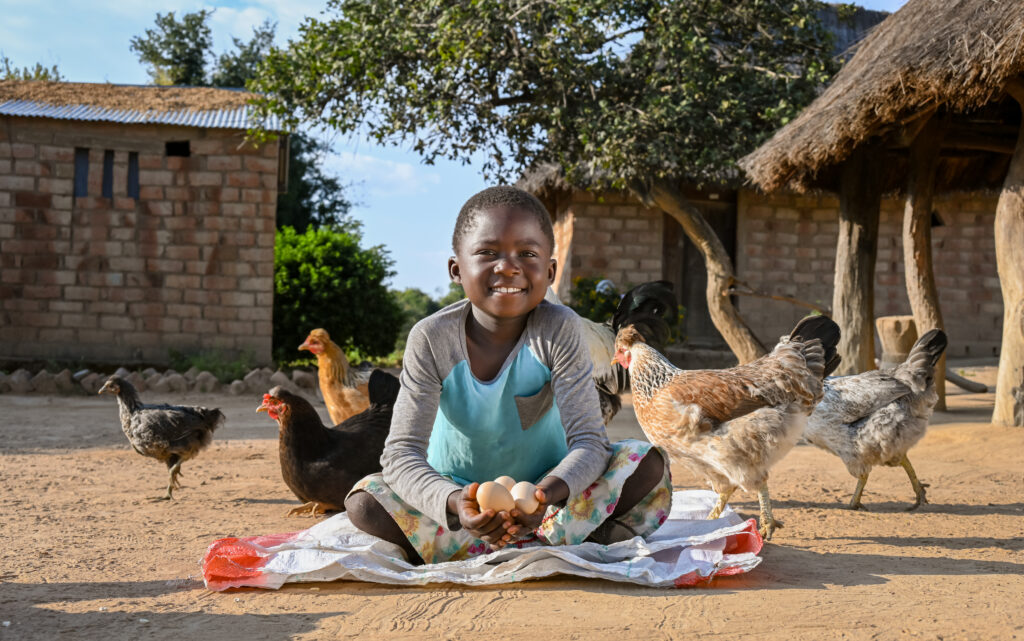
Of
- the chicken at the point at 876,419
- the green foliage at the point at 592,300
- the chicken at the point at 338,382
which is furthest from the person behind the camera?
the green foliage at the point at 592,300

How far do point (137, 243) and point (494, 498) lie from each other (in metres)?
12.0

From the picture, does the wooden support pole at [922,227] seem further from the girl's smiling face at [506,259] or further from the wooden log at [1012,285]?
the girl's smiling face at [506,259]

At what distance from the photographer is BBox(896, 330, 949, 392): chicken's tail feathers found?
5414mm

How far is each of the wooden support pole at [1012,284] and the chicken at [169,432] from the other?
6.57 m

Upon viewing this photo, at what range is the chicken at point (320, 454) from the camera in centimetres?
470

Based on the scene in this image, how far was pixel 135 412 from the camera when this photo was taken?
5.86 metres

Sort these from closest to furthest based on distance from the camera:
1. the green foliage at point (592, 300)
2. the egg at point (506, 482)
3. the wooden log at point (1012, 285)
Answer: the egg at point (506, 482) → the wooden log at point (1012, 285) → the green foliage at point (592, 300)

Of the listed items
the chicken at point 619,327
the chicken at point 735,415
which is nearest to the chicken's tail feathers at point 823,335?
the chicken at point 735,415

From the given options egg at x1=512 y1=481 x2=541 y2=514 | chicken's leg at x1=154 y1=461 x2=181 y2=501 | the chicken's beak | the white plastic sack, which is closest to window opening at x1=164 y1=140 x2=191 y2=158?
chicken's leg at x1=154 y1=461 x2=181 y2=501

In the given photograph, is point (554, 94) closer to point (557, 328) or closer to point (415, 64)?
point (415, 64)

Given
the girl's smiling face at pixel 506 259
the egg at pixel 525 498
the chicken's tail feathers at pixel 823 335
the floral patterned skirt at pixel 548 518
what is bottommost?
the floral patterned skirt at pixel 548 518

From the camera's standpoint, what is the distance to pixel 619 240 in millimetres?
A: 15586

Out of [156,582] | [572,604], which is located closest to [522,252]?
[572,604]

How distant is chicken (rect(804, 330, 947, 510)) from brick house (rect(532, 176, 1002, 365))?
971 cm
